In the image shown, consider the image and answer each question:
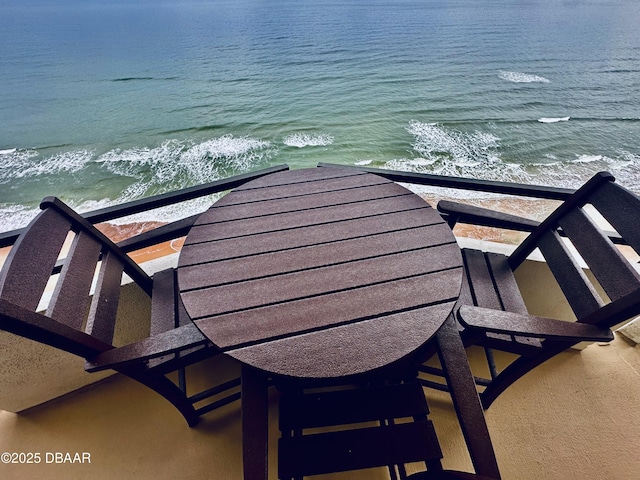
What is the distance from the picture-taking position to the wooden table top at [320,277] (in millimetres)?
886

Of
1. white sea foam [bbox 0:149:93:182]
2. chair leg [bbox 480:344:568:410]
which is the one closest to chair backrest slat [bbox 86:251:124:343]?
chair leg [bbox 480:344:568:410]

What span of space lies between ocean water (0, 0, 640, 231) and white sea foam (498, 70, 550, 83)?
0.24 ft

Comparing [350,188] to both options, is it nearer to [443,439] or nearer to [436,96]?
[443,439]

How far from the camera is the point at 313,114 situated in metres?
9.36

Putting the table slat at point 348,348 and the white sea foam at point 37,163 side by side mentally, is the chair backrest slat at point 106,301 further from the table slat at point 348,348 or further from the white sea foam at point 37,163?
the white sea foam at point 37,163

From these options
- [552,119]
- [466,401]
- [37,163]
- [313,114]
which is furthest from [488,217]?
[37,163]

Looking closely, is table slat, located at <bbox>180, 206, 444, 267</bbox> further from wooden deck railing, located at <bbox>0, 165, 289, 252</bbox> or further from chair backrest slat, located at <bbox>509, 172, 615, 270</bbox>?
chair backrest slat, located at <bbox>509, 172, 615, 270</bbox>

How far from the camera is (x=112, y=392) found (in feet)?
5.39

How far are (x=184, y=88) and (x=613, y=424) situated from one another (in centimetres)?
1375

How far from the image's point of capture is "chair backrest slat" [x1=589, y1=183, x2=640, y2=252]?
3.43 feet

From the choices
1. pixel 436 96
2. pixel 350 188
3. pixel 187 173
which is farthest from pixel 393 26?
pixel 350 188

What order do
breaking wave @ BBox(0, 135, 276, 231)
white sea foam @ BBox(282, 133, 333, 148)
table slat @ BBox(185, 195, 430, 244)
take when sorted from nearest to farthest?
1. table slat @ BBox(185, 195, 430, 244)
2. breaking wave @ BBox(0, 135, 276, 231)
3. white sea foam @ BBox(282, 133, 333, 148)

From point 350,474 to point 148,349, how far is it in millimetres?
1052

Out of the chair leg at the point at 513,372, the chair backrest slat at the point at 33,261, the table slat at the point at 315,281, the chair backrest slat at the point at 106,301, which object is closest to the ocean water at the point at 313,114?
the chair backrest slat at the point at 106,301
